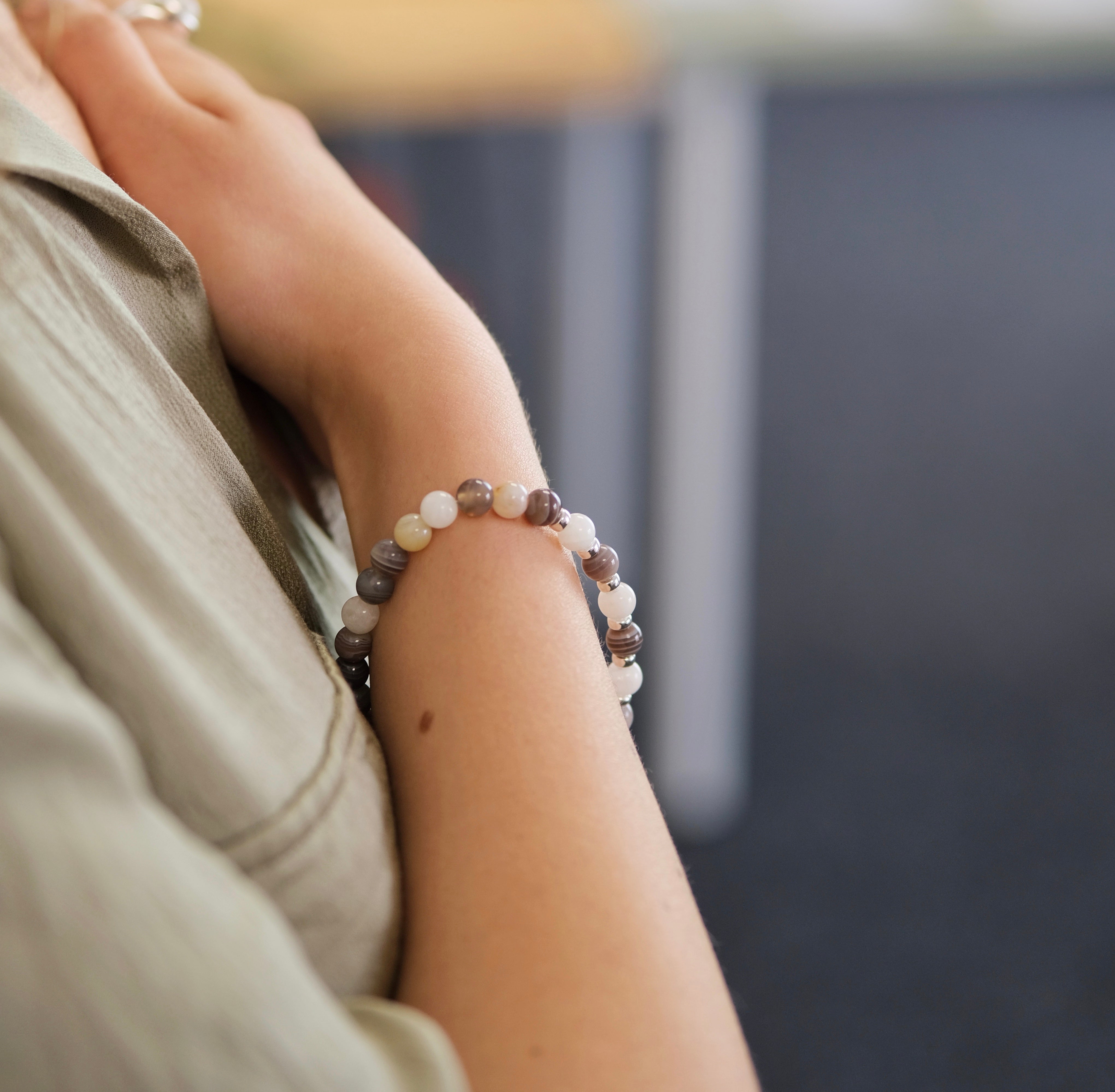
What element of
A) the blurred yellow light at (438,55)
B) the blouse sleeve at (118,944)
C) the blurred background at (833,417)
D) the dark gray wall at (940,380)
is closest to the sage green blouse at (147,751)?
the blouse sleeve at (118,944)

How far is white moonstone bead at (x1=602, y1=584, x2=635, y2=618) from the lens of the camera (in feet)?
1.40

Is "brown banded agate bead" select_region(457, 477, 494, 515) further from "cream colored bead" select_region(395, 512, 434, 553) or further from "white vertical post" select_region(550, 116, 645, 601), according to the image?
"white vertical post" select_region(550, 116, 645, 601)

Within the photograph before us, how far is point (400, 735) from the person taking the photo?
33 centimetres

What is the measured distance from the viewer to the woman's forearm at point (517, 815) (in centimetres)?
27

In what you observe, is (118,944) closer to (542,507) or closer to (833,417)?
(542,507)

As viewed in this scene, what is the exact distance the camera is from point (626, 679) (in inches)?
16.6

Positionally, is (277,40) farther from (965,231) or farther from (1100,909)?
(1100,909)

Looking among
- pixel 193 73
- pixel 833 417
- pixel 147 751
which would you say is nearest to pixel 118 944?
pixel 147 751

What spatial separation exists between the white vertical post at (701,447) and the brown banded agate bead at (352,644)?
2.11 meters

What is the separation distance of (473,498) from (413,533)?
0.08ft

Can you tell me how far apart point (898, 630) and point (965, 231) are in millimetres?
1084

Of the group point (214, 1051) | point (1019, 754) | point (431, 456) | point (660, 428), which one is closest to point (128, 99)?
point (431, 456)

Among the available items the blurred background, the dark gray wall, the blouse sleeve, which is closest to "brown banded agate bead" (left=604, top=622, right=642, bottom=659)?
the blouse sleeve

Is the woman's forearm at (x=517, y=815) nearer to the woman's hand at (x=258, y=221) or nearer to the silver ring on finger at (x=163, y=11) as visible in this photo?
the woman's hand at (x=258, y=221)
